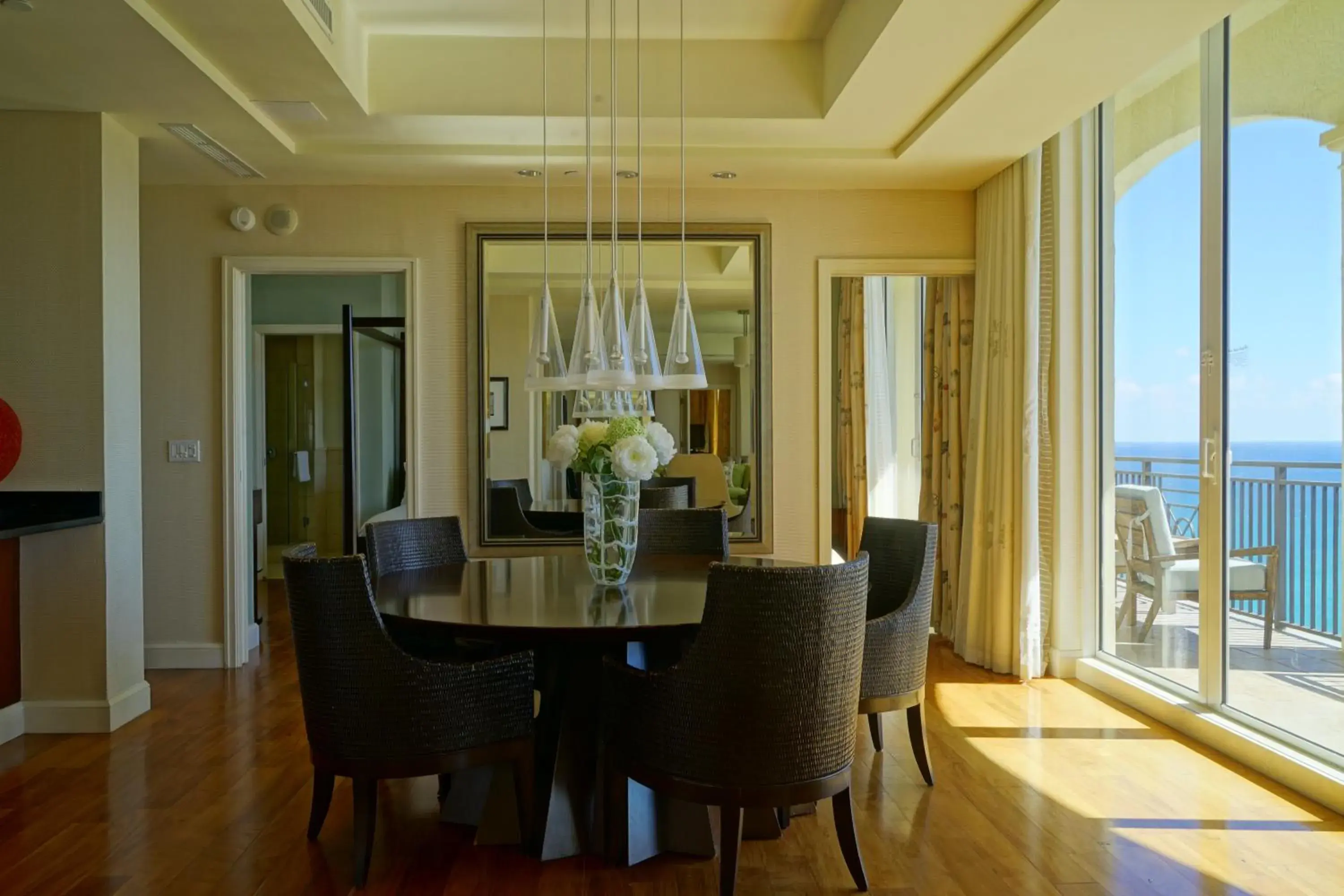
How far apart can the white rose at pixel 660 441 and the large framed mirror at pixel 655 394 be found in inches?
81.9

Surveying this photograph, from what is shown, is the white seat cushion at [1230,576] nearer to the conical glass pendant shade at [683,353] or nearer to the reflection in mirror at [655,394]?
the reflection in mirror at [655,394]

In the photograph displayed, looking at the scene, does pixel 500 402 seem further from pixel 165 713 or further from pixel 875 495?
pixel 875 495

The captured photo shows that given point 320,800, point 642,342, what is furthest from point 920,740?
point 320,800

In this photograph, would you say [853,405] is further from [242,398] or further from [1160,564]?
[242,398]

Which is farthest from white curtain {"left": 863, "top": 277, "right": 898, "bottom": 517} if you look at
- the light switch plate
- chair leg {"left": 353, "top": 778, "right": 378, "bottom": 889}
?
chair leg {"left": 353, "top": 778, "right": 378, "bottom": 889}

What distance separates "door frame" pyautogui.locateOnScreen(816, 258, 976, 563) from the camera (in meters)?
5.08

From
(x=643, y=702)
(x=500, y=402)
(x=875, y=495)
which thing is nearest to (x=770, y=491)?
(x=500, y=402)

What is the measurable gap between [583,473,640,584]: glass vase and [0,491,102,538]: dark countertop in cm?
216

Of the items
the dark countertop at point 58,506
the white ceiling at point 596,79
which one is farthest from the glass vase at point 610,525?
the dark countertop at point 58,506

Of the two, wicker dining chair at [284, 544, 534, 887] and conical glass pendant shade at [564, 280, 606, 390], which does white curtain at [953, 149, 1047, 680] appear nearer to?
conical glass pendant shade at [564, 280, 606, 390]

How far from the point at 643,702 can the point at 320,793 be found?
3.27 ft

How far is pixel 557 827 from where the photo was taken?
265cm

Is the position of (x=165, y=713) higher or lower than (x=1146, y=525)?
lower

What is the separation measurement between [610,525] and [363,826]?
1062mm
